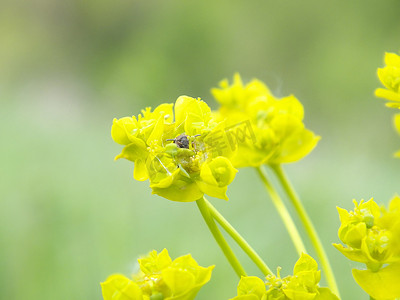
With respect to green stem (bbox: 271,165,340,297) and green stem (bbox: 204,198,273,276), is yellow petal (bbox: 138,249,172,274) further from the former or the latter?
green stem (bbox: 271,165,340,297)

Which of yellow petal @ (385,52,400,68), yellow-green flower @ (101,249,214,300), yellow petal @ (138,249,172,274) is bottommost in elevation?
yellow-green flower @ (101,249,214,300)

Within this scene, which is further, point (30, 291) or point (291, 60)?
point (291, 60)

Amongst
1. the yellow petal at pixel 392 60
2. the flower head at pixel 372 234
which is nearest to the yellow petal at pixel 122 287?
the flower head at pixel 372 234

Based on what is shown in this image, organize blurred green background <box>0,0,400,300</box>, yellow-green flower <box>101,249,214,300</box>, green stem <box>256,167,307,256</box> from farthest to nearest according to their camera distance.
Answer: blurred green background <box>0,0,400,300</box> → green stem <box>256,167,307,256</box> → yellow-green flower <box>101,249,214,300</box>

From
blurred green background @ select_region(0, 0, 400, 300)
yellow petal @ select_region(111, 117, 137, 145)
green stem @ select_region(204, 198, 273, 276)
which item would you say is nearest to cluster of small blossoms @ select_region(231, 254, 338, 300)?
green stem @ select_region(204, 198, 273, 276)

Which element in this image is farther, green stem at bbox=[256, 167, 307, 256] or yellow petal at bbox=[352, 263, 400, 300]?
green stem at bbox=[256, 167, 307, 256]

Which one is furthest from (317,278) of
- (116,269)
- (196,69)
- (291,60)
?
(291,60)

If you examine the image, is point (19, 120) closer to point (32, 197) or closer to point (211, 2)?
point (32, 197)
